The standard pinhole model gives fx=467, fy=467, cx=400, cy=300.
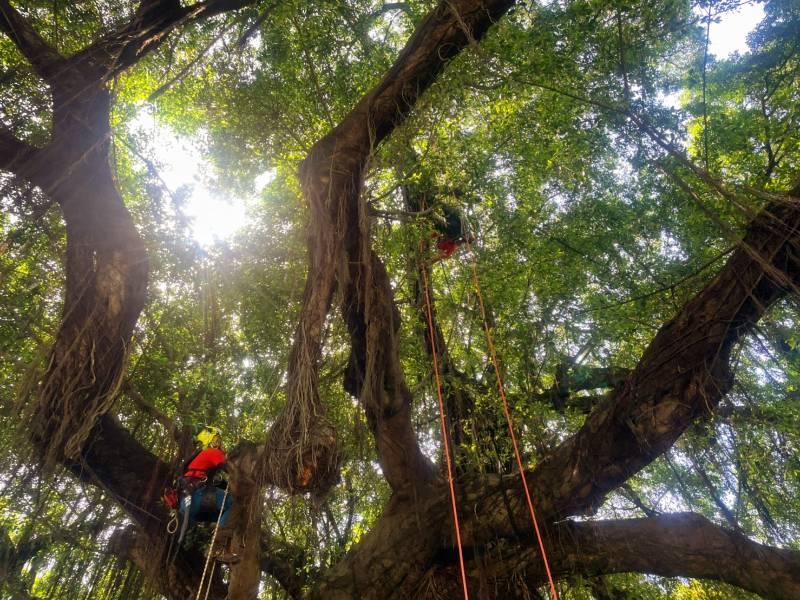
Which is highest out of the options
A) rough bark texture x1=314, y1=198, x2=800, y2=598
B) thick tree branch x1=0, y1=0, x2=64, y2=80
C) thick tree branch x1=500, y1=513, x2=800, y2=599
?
thick tree branch x1=0, y1=0, x2=64, y2=80

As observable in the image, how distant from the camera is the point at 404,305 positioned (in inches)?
169

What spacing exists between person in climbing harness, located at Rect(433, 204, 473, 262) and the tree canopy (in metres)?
0.08

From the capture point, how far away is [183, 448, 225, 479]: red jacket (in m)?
3.15

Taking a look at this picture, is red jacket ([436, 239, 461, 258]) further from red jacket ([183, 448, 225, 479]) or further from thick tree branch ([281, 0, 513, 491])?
red jacket ([183, 448, 225, 479])

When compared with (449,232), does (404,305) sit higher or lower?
lower

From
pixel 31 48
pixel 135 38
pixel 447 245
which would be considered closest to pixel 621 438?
pixel 447 245

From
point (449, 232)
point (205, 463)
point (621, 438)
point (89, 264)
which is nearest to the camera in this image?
point (621, 438)

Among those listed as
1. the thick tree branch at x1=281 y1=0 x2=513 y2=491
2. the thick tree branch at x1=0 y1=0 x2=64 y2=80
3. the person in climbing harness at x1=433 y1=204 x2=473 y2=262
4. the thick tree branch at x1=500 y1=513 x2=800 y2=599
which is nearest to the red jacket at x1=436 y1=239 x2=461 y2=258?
the person in climbing harness at x1=433 y1=204 x2=473 y2=262

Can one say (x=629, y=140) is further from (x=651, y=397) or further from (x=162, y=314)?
(x=162, y=314)

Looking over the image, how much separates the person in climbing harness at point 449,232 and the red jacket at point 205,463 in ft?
7.19

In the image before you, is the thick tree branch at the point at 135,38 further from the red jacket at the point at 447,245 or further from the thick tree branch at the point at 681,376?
the thick tree branch at the point at 681,376

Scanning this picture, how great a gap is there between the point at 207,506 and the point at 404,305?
222cm

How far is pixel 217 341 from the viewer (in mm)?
4195

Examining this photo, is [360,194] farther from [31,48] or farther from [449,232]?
[31,48]
